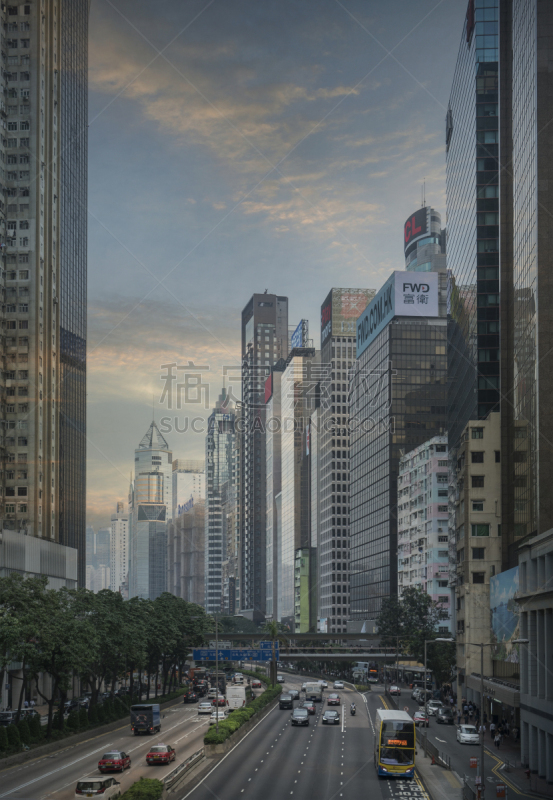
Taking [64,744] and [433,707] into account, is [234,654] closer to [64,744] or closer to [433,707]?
[433,707]

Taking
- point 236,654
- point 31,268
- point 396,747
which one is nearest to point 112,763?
point 396,747

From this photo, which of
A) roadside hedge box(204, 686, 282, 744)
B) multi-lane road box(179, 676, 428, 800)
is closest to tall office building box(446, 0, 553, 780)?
multi-lane road box(179, 676, 428, 800)

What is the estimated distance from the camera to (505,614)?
100 metres

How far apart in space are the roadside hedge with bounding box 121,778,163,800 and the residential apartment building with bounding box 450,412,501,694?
78.6 metres

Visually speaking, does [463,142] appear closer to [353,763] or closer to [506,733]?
[506,733]

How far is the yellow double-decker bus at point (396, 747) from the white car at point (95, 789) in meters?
20.1

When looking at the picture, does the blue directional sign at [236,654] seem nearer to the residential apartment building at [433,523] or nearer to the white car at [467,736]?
the residential apartment building at [433,523]

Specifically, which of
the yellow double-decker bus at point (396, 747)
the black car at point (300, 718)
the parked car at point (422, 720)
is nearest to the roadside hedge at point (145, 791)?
the yellow double-decker bus at point (396, 747)

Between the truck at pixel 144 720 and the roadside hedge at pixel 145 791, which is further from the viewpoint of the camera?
the truck at pixel 144 720

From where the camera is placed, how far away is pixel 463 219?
141m

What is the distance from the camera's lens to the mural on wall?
91375mm

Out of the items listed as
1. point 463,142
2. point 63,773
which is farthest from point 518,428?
point 63,773

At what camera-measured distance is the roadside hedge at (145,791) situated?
4447 centimetres

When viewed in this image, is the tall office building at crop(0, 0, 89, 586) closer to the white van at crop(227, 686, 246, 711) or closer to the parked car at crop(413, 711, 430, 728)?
the white van at crop(227, 686, 246, 711)
